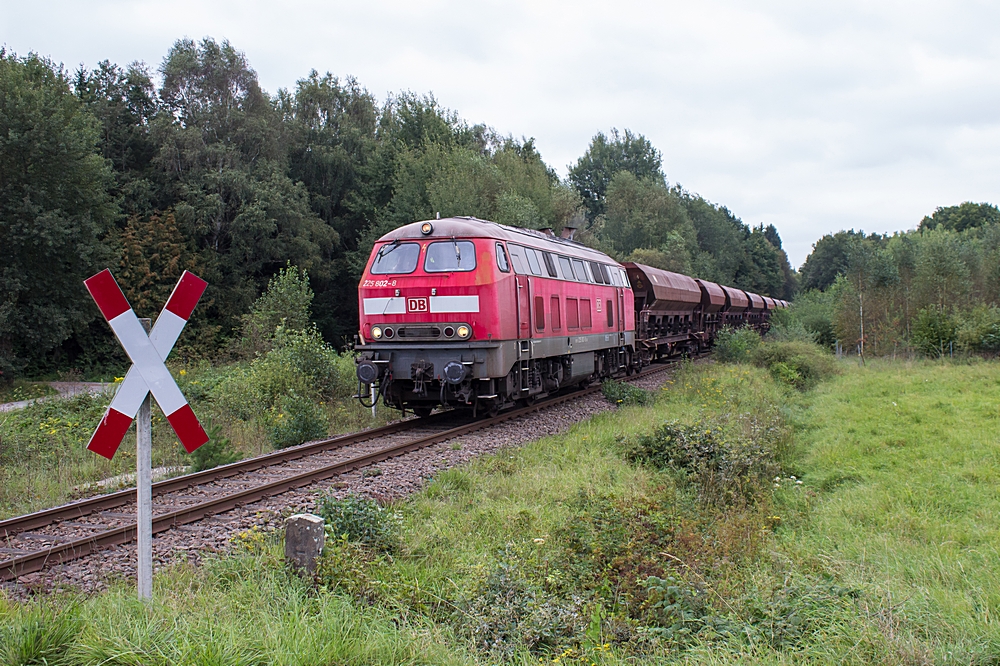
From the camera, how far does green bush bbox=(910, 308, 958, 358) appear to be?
90.3ft

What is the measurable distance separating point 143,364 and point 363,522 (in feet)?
8.59

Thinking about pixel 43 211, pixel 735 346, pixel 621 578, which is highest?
pixel 43 211

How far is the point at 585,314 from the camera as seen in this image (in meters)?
16.2

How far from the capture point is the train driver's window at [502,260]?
11922 millimetres

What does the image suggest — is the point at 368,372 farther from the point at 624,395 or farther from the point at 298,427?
the point at 624,395

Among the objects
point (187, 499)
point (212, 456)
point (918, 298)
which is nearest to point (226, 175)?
point (212, 456)

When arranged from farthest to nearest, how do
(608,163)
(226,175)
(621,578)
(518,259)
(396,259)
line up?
(608,163) < (226,175) < (518,259) < (396,259) < (621,578)

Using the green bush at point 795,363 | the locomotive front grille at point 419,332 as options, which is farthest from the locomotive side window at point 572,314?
the green bush at point 795,363

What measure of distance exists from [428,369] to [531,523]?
5.27m

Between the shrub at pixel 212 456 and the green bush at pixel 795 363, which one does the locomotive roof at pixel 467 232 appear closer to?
the shrub at pixel 212 456

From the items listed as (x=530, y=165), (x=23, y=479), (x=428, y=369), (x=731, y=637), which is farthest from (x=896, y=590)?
(x=530, y=165)

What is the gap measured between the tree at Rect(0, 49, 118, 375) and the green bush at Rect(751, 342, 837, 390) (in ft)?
87.4

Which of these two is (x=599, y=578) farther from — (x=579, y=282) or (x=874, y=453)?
(x=579, y=282)

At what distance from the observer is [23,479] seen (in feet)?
30.2
